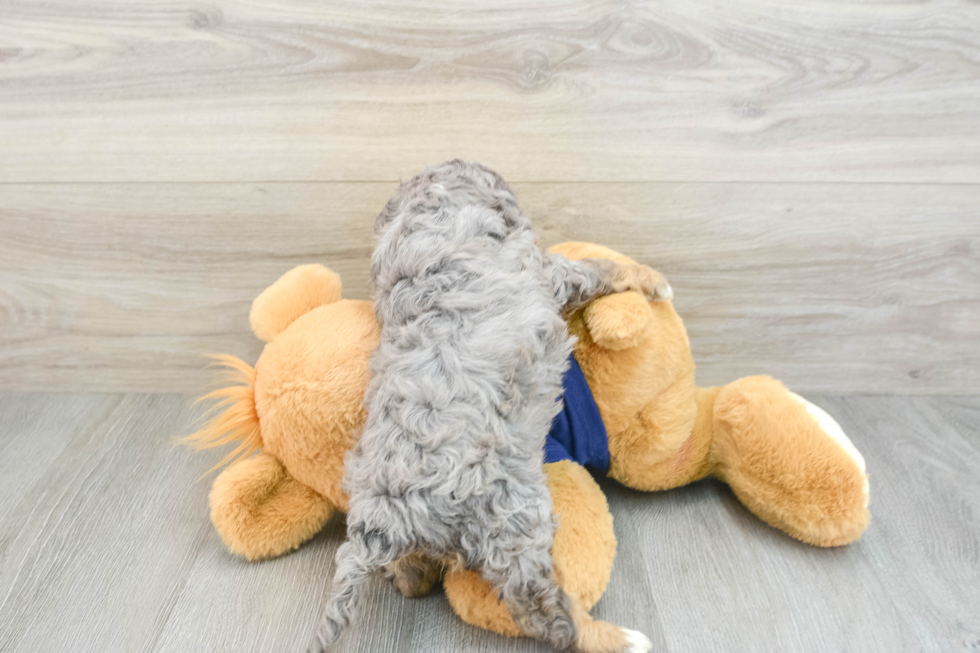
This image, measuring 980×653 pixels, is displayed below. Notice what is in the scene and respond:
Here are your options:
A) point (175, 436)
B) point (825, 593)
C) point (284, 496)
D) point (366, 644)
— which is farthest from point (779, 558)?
point (175, 436)

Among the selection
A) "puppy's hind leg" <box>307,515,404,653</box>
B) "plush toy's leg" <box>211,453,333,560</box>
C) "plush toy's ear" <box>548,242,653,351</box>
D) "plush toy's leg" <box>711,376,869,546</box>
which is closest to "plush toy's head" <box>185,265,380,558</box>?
"plush toy's leg" <box>211,453,333,560</box>

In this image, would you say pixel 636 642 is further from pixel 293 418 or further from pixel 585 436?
A: pixel 293 418

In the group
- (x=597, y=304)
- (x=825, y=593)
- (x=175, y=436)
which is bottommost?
(x=175, y=436)

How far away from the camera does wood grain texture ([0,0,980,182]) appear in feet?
2.58

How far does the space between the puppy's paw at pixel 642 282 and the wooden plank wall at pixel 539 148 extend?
7.8 inches

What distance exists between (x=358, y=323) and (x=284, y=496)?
8.4 inches

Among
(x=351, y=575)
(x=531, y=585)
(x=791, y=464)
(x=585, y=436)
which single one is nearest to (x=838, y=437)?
(x=791, y=464)

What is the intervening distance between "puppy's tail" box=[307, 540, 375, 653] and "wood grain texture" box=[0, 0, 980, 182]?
51 cm

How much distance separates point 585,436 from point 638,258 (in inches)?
12.2

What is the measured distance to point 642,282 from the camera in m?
0.67

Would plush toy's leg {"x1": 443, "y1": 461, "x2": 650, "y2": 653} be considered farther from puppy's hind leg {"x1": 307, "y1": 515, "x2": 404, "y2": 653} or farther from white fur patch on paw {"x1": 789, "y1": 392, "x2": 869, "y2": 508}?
white fur patch on paw {"x1": 789, "y1": 392, "x2": 869, "y2": 508}

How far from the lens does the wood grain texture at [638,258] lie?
86cm

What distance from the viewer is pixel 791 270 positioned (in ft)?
2.93

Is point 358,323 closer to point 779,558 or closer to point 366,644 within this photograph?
point 366,644
